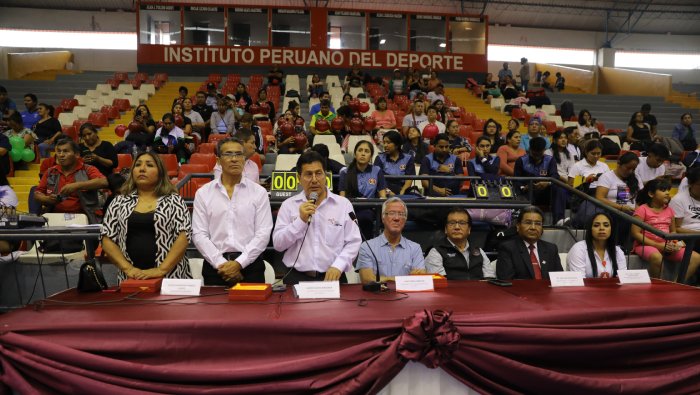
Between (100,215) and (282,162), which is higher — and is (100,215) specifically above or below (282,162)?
below

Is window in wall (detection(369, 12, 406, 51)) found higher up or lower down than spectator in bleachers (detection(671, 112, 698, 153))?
higher up

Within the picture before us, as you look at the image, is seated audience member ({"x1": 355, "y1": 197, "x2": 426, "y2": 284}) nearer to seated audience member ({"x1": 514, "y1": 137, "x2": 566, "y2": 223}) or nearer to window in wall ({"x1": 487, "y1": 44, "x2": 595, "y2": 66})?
seated audience member ({"x1": 514, "y1": 137, "x2": 566, "y2": 223})

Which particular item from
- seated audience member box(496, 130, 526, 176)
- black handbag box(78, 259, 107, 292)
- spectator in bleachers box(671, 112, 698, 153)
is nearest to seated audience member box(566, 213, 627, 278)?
seated audience member box(496, 130, 526, 176)

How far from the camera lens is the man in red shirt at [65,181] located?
5012mm

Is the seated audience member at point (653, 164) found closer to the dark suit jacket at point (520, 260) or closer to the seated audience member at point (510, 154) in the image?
the seated audience member at point (510, 154)

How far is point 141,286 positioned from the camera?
9.58 feet

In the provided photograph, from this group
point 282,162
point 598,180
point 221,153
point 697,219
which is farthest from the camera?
point 282,162

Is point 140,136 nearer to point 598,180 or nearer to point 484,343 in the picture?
point 598,180

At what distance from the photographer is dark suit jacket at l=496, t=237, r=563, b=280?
4.04 m

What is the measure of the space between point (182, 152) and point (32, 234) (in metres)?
5.15

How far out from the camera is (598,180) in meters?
6.10

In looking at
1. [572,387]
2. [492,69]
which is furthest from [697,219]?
[492,69]

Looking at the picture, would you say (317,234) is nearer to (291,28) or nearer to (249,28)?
(291,28)

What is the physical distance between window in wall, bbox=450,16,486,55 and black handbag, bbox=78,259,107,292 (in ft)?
57.7
